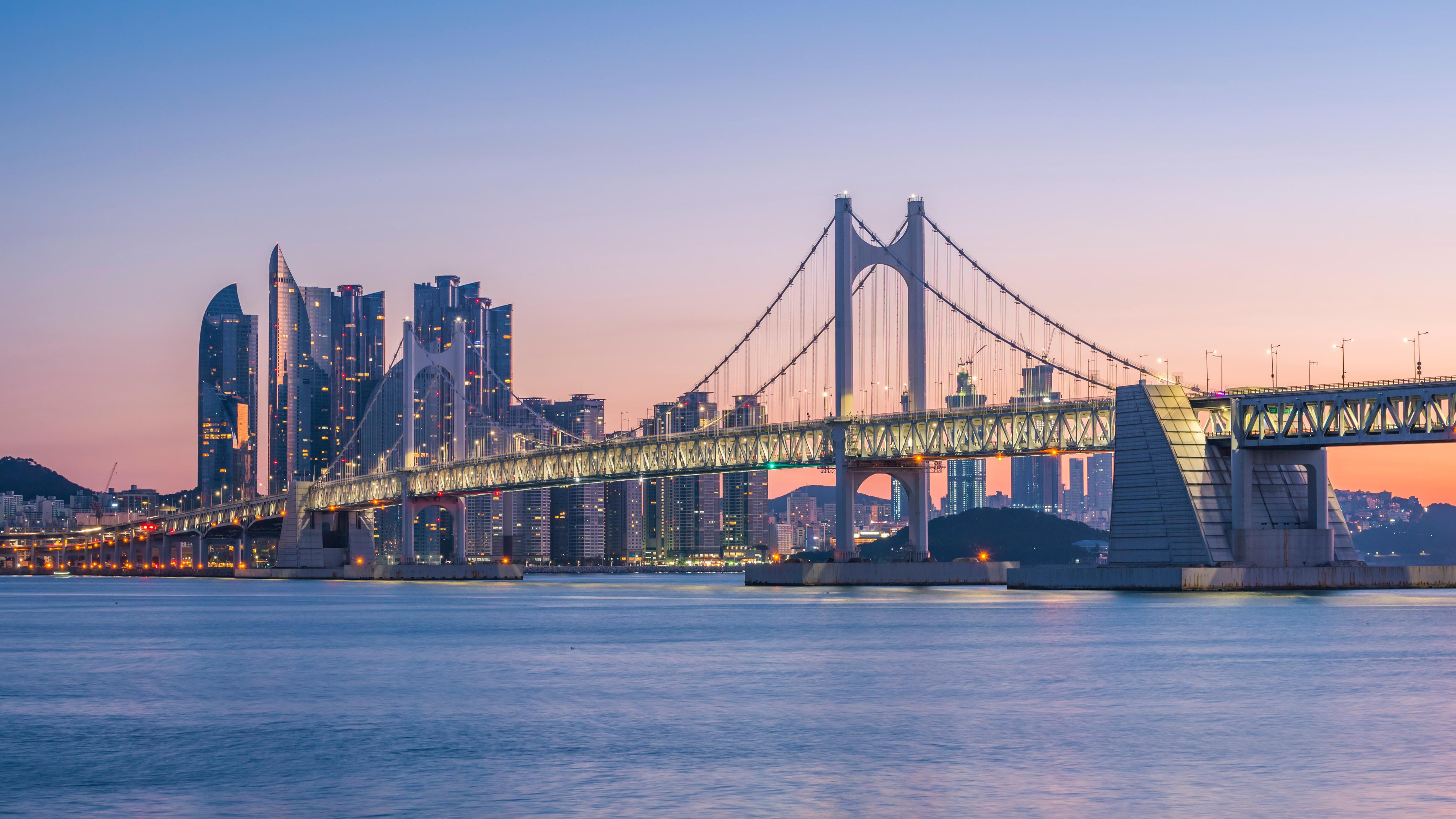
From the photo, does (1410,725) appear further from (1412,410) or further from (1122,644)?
(1412,410)

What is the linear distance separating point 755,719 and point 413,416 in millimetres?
102004

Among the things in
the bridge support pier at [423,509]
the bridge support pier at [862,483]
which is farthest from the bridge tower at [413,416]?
the bridge support pier at [862,483]

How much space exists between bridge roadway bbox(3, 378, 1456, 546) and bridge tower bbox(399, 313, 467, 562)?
1.25 meters

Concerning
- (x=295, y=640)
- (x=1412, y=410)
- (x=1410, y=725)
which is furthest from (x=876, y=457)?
(x=1410, y=725)

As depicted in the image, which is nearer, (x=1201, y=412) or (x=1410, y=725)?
(x=1410, y=725)

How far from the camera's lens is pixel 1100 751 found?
22297 millimetres

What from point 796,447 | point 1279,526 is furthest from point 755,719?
point 796,447

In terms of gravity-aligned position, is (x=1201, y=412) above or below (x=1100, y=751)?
above

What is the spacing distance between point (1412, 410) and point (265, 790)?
175 feet

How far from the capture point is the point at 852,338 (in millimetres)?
81875

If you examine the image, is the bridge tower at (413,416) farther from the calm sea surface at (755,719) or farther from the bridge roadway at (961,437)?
the calm sea surface at (755,719)

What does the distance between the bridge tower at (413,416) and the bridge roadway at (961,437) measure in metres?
1.25

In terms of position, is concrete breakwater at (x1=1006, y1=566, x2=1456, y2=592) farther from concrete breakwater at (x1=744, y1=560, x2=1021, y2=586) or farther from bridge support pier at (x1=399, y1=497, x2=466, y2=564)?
bridge support pier at (x1=399, y1=497, x2=466, y2=564)

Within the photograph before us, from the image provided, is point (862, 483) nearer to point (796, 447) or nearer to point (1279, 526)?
point (796, 447)
